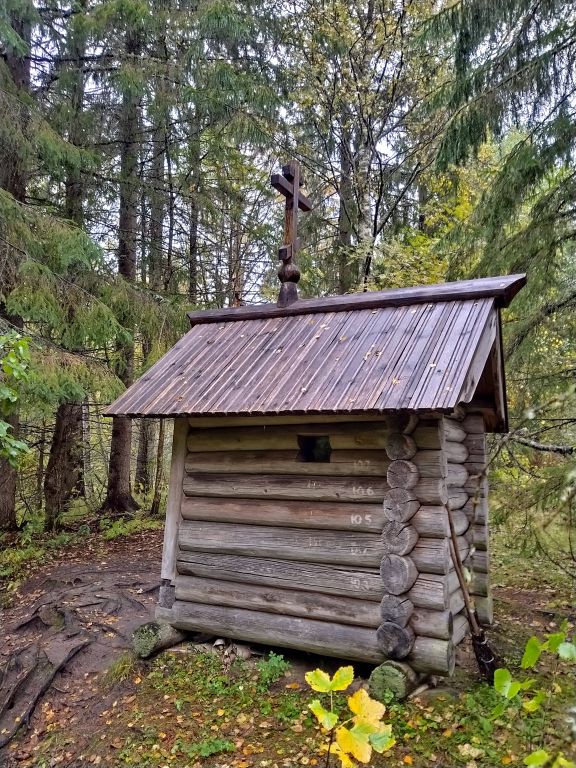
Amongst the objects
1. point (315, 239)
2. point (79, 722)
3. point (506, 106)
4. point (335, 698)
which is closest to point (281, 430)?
point (335, 698)

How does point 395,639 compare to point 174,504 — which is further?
point 174,504

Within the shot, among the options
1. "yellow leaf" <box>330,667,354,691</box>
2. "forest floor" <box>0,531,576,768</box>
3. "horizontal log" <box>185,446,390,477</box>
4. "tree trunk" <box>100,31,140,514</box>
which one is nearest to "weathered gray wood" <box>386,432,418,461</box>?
"horizontal log" <box>185,446,390,477</box>

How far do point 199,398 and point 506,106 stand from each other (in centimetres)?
514

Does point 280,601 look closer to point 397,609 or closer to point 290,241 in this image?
point 397,609

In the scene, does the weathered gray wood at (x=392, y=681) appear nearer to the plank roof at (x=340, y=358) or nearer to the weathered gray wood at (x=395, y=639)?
the weathered gray wood at (x=395, y=639)

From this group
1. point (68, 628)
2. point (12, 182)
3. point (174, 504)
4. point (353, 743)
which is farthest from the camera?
point (12, 182)

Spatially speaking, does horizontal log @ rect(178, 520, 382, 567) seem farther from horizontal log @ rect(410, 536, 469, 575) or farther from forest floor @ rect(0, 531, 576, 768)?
forest floor @ rect(0, 531, 576, 768)

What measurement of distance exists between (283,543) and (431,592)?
1463 millimetres

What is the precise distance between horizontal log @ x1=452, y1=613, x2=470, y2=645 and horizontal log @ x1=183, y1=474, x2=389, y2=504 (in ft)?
4.64

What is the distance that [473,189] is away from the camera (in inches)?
523

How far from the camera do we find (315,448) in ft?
18.5

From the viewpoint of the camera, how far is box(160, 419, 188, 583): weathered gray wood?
6.04 metres

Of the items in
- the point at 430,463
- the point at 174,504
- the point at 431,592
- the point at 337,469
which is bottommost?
the point at 431,592

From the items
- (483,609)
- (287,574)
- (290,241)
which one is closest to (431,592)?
(287,574)
